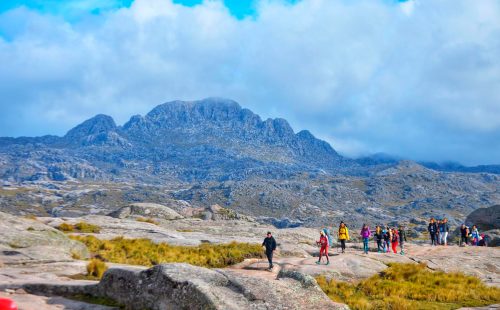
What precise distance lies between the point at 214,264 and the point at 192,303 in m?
22.7

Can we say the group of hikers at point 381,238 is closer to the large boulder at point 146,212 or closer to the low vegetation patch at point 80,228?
the low vegetation patch at point 80,228

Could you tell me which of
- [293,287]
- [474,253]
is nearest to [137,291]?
[293,287]

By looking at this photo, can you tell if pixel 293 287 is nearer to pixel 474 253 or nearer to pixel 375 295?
pixel 375 295

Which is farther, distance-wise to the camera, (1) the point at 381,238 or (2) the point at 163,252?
(1) the point at 381,238

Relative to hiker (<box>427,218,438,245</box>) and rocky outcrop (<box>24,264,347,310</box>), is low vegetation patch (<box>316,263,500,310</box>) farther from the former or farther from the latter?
hiker (<box>427,218,438,245</box>)

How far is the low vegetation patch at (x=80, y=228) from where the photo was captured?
147ft

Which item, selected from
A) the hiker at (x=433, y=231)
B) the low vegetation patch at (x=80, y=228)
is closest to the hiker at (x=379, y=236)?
the hiker at (x=433, y=231)

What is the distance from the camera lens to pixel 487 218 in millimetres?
79625

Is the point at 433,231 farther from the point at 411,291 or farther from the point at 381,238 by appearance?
the point at 411,291

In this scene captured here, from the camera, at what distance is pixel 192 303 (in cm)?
1370

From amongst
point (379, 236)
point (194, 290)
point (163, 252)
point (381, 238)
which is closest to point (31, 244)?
point (163, 252)

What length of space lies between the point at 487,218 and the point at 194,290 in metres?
79.8

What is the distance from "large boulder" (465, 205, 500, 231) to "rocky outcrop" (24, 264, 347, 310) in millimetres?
74442

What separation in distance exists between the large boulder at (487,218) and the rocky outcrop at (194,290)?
74.4 m
